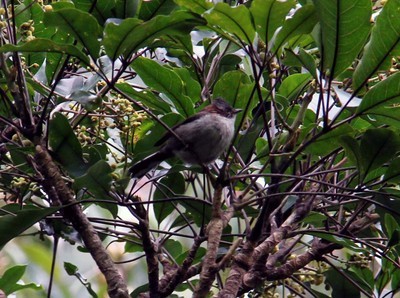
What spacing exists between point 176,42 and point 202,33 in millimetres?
315

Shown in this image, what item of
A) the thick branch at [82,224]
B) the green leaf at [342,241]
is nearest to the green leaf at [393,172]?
the green leaf at [342,241]

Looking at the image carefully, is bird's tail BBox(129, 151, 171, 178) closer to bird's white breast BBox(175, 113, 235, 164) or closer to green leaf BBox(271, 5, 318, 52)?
bird's white breast BBox(175, 113, 235, 164)

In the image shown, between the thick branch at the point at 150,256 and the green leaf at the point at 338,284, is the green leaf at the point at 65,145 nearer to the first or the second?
the thick branch at the point at 150,256

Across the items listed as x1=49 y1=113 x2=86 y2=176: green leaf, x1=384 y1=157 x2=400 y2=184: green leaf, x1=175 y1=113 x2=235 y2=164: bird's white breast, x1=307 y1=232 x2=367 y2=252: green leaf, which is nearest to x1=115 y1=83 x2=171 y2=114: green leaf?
x1=175 y1=113 x2=235 y2=164: bird's white breast

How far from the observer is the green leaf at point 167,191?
2660 mm

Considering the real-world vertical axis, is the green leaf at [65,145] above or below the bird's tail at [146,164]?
above

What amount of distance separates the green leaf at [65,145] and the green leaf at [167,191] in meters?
0.47

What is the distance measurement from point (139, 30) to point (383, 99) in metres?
0.76

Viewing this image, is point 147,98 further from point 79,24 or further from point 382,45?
point 382,45

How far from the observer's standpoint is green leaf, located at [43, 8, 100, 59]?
76.5 inches

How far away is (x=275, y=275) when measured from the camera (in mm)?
2438

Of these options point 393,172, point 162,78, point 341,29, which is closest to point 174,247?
point 162,78

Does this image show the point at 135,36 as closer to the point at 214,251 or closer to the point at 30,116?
the point at 30,116

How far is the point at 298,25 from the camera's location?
2.04 metres
